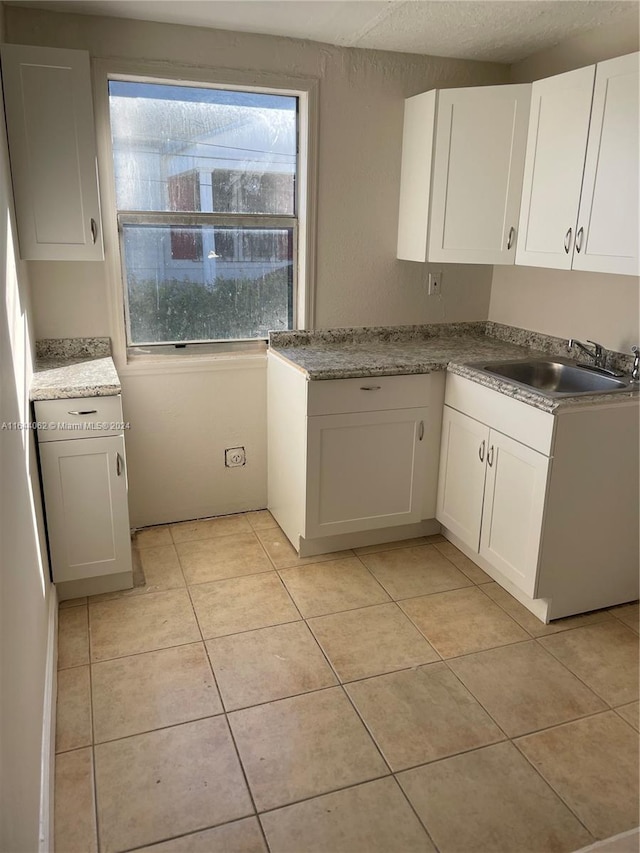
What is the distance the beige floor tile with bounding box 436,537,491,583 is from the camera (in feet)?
9.12

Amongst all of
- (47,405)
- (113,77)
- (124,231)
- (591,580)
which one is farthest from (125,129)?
(591,580)

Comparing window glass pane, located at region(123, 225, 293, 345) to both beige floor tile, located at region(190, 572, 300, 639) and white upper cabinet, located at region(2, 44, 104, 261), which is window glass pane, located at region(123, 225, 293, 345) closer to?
white upper cabinet, located at region(2, 44, 104, 261)

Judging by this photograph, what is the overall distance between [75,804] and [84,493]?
109cm

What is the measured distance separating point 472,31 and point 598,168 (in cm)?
84

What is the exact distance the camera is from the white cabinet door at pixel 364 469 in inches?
107

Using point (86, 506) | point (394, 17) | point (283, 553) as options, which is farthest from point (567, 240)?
point (86, 506)

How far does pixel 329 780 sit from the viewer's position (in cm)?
175

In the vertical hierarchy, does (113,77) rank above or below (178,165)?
above

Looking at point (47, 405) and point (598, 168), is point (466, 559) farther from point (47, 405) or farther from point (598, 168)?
point (47, 405)

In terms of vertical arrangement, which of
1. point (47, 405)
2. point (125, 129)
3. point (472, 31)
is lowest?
point (47, 405)

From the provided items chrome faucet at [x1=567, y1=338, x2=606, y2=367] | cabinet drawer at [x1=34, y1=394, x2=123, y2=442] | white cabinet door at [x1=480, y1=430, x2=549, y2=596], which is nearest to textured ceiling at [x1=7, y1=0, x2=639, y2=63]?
chrome faucet at [x1=567, y1=338, x2=606, y2=367]

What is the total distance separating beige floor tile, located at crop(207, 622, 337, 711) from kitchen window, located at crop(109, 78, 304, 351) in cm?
144

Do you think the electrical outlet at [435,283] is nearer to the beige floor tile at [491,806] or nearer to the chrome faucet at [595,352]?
the chrome faucet at [595,352]

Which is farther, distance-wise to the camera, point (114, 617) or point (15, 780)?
point (114, 617)
